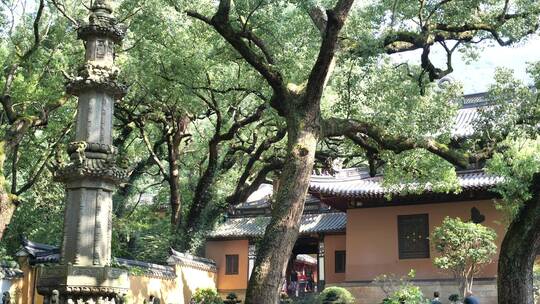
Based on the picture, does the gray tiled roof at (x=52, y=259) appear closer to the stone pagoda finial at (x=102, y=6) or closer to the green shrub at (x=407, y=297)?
the green shrub at (x=407, y=297)

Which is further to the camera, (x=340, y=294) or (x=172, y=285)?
(x=172, y=285)

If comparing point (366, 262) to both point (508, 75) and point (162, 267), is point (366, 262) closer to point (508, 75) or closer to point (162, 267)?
point (162, 267)

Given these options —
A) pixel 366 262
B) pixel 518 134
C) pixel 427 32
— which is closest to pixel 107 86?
pixel 427 32

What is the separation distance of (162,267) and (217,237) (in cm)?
619

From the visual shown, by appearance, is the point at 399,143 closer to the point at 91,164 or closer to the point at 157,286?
the point at 91,164

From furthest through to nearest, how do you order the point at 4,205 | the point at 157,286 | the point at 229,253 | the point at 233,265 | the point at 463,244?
the point at 229,253, the point at 233,265, the point at 157,286, the point at 463,244, the point at 4,205

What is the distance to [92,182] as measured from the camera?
331 inches

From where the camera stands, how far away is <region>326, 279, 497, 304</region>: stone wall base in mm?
16969

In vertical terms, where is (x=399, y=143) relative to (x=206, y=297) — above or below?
above

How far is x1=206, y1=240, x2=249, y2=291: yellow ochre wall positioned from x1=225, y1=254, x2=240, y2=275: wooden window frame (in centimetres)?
8

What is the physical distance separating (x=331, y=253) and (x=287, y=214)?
1418 cm

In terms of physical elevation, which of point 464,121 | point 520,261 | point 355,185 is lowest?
point 520,261

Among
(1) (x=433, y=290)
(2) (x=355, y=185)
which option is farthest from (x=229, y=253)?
(1) (x=433, y=290)

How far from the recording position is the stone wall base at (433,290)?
55.7 feet
